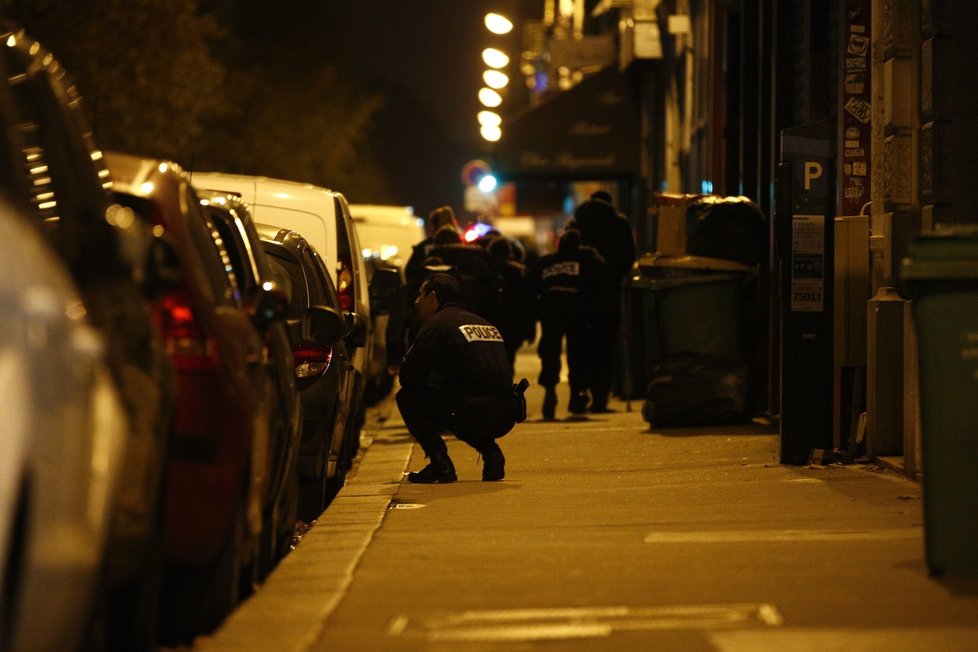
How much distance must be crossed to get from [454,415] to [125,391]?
5857 mm

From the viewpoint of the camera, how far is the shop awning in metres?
27.3

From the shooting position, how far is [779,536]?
8211mm

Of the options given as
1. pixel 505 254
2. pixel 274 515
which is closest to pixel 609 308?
pixel 505 254

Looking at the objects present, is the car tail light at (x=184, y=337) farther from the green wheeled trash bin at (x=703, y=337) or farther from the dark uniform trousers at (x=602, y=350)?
the dark uniform trousers at (x=602, y=350)

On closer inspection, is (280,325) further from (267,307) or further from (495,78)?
(495,78)

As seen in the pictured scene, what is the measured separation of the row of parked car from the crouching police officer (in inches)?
83.5

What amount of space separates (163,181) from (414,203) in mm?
125116

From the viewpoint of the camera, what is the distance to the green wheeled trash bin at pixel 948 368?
655 centimetres

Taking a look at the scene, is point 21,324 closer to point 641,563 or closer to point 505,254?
point 641,563

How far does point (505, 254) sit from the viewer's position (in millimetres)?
18016

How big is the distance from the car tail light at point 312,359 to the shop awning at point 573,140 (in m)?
17.1

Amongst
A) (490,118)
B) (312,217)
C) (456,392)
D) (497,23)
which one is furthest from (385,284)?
(490,118)

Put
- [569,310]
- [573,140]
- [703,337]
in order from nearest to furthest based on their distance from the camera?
[703,337], [569,310], [573,140]

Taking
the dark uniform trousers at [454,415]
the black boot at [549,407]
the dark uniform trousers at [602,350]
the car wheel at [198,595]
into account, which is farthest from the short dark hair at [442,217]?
the car wheel at [198,595]
